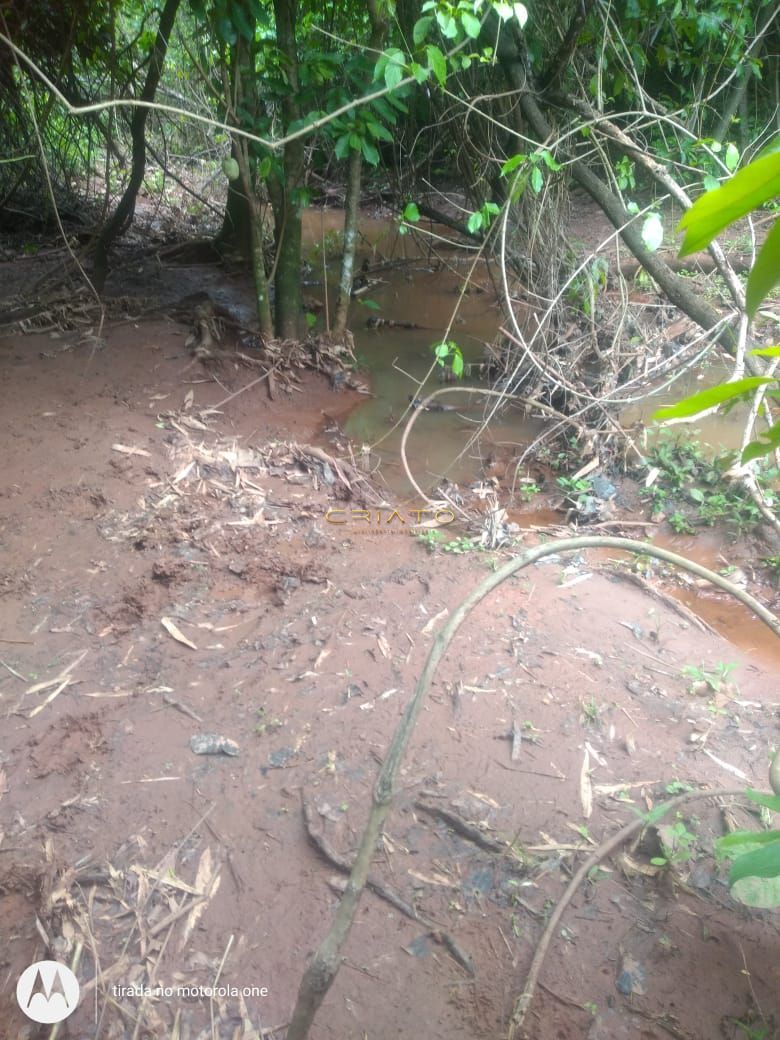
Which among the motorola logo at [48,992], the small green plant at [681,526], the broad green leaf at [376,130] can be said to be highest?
the broad green leaf at [376,130]

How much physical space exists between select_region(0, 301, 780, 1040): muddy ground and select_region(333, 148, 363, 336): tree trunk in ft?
8.10

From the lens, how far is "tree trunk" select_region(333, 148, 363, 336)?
5.52 metres

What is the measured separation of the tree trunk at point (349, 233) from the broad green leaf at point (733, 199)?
16.9ft

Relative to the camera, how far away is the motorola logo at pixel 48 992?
181 cm

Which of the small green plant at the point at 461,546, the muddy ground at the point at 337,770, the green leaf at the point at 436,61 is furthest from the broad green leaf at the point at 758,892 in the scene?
the green leaf at the point at 436,61

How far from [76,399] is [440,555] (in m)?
2.65

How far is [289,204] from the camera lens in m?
5.54

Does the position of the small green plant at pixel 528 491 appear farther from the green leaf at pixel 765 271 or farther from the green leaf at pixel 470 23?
the green leaf at pixel 765 271

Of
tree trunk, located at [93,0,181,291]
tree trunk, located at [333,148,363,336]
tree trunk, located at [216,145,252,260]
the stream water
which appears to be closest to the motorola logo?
the stream water

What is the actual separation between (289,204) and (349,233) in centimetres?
55

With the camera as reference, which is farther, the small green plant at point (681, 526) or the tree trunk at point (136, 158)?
the tree trunk at point (136, 158)

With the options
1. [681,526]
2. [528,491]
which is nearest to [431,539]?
[528,491]

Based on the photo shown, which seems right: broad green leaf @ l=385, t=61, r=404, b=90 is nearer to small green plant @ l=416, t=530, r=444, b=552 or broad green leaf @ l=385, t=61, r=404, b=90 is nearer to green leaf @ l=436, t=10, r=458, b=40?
green leaf @ l=436, t=10, r=458, b=40

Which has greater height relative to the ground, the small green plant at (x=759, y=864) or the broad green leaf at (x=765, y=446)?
the broad green leaf at (x=765, y=446)
